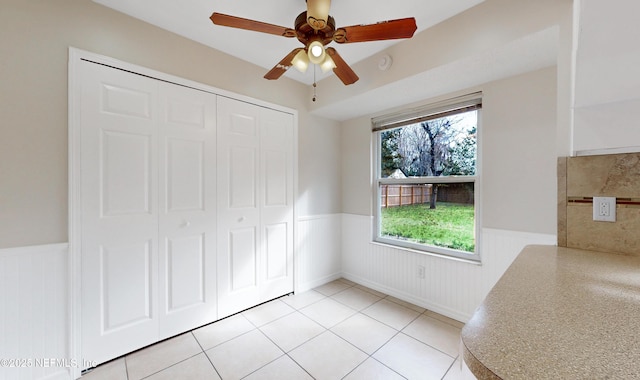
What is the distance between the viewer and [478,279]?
2.14m

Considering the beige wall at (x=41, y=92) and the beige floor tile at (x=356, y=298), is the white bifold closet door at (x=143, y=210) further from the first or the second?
the beige floor tile at (x=356, y=298)

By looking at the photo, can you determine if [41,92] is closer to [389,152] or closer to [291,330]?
[291,330]

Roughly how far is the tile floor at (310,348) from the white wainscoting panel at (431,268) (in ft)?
0.58

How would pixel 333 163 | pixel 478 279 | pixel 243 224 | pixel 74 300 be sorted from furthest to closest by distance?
pixel 333 163 < pixel 243 224 < pixel 478 279 < pixel 74 300

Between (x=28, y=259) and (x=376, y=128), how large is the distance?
3174 millimetres

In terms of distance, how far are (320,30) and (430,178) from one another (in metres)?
1.83

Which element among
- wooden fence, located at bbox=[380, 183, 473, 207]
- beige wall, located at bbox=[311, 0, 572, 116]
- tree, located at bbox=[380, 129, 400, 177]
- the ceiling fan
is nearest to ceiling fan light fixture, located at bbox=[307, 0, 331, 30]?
the ceiling fan

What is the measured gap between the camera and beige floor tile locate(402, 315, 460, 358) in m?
1.87

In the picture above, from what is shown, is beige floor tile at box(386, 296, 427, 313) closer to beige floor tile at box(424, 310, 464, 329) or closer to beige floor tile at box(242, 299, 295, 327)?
beige floor tile at box(424, 310, 464, 329)

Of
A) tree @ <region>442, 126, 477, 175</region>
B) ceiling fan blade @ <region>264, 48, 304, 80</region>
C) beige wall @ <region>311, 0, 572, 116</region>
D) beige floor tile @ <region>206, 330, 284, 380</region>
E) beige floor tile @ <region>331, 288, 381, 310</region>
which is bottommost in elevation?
beige floor tile @ <region>206, 330, 284, 380</region>

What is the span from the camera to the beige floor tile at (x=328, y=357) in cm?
163

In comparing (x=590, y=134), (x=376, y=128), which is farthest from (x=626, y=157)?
(x=376, y=128)

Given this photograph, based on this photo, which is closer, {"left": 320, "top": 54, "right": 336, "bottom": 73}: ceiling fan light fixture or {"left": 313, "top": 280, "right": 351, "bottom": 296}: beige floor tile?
{"left": 320, "top": 54, "right": 336, "bottom": 73}: ceiling fan light fixture

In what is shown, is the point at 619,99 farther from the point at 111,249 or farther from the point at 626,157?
the point at 111,249
